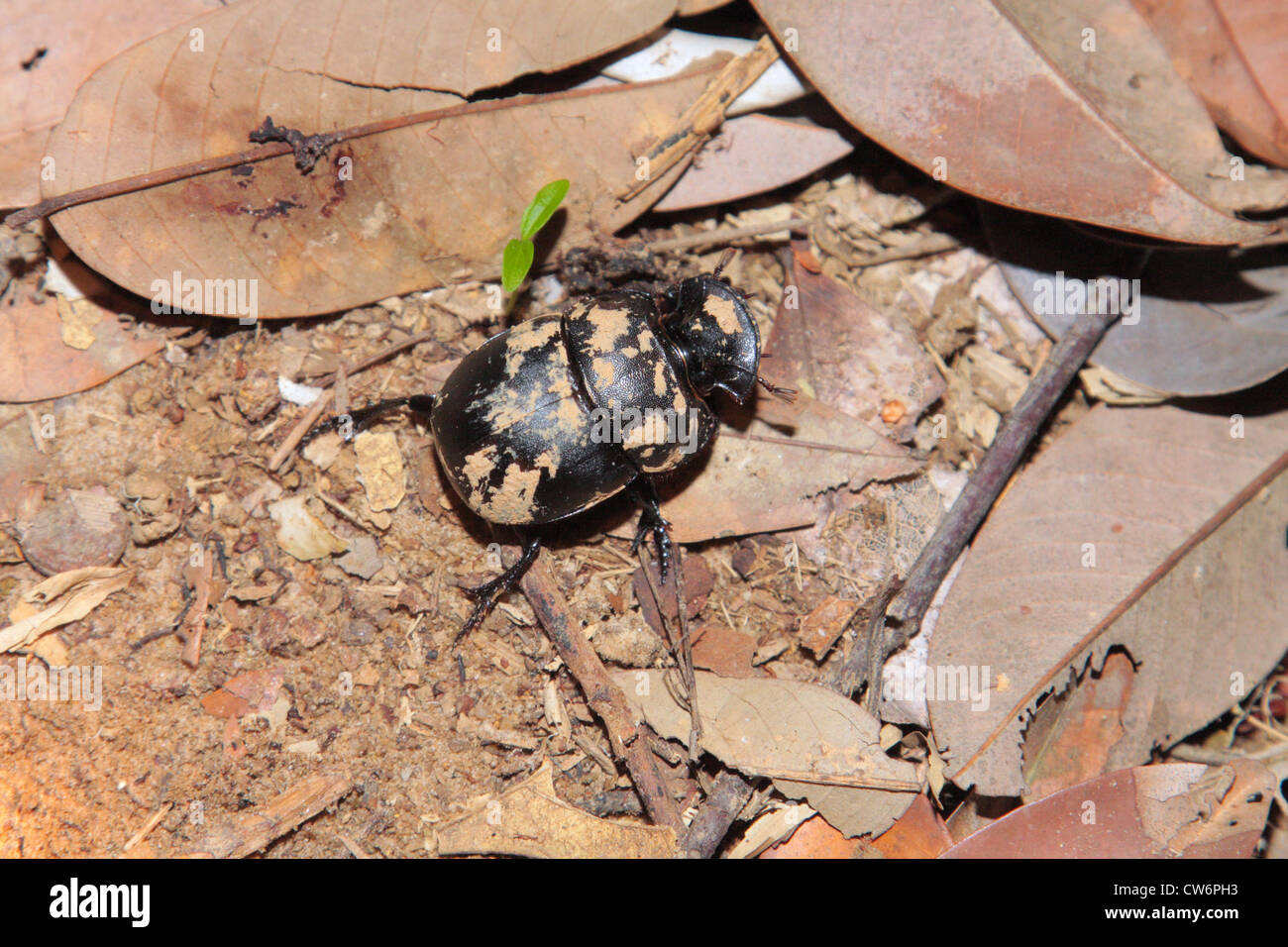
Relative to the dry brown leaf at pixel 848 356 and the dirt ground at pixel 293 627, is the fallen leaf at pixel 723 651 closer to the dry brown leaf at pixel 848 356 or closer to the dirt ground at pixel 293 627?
the dirt ground at pixel 293 627

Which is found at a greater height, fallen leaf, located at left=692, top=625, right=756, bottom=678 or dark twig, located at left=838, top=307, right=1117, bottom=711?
dark twig, located at left=838, top=307, right=1117, bottom=711

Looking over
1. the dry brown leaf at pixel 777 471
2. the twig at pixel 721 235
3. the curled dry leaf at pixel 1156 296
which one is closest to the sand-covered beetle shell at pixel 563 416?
the dry brown leaf at pixel 777 471

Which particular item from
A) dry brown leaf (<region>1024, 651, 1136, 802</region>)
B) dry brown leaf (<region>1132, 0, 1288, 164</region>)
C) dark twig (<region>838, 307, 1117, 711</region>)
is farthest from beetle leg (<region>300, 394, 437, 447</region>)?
dry brown leaf (<region>1132, 0, 1288, 164</region>)

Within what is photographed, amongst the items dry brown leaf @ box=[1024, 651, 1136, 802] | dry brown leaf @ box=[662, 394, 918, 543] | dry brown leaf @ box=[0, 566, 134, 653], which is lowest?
dry brown leaf @ box=[1024, 651, 1136, 802]

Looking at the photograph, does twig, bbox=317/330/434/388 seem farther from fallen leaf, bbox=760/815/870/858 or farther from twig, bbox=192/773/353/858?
fallen leaf, bbox=760/815/870/858

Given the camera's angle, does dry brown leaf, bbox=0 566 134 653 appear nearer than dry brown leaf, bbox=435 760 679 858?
No

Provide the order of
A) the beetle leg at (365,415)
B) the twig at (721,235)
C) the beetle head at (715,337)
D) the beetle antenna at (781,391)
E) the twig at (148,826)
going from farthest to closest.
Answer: the twig at (721,235) → the beetle antenna at (781,391) → the beetle leg at (365,415) → the beetle head at (715,337) → the twig at (148,826)

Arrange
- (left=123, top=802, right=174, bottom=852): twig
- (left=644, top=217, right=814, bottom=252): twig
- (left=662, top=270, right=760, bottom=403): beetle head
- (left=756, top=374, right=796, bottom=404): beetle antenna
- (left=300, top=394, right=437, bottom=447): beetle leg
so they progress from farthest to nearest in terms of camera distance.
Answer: (left=644, top=217, right=814, bottom=252): twig, (left=756, top=374, right=796, bottom=404): beetle antenna, (left=300, top=394, right=437, bottom=447): beetle leg, (left=662, top=270, right=760, bottom=403): beetle head, (left=123, top=802, right=174, bottom=852): twig

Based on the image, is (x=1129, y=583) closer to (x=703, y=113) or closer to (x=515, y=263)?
(x=703, y=113)
